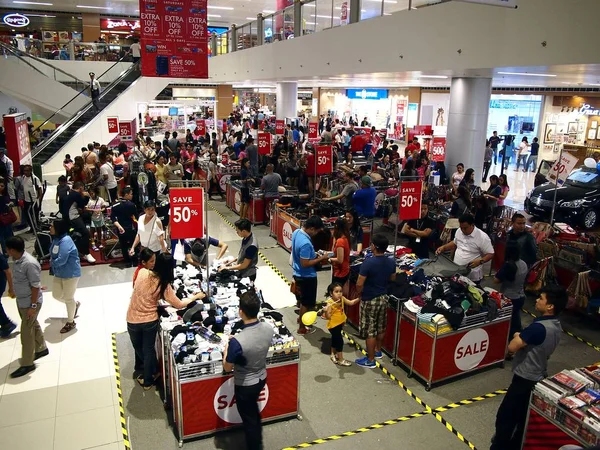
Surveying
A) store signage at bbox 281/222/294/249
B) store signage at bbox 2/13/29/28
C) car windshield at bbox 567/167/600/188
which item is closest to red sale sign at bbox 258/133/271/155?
store signage at bbox 281/222/294/249

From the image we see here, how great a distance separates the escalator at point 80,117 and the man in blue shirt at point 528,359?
18.7 meters

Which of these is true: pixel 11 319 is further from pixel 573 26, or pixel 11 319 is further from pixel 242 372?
pixel 573 26

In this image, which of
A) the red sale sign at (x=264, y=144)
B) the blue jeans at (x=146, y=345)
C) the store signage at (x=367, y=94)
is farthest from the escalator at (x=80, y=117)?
the store signage at (x=367, y=94)

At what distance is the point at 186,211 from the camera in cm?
578

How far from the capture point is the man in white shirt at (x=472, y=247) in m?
6.77

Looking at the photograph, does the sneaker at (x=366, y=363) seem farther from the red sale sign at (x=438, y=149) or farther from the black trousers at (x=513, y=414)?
the red sale sign at (x=438, y=149)

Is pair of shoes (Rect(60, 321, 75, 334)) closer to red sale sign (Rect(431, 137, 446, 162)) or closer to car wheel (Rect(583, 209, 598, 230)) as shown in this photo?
red sale sign (Rect(431, 137, 446, 162))

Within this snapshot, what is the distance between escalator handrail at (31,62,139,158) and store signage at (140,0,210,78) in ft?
27.1

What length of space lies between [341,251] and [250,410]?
2.87 metres

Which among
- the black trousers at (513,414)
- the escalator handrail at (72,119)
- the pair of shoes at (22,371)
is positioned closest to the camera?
the black trousers at (513,414)

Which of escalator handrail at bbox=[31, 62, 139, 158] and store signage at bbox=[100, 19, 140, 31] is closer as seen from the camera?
escalator handrail at bbox=[31, 62, 139, 158]

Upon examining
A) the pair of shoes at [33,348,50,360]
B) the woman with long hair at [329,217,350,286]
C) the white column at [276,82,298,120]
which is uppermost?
the white column at [276,82,298,120]

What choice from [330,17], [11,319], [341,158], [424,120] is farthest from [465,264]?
[424,120]

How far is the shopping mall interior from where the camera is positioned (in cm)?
504
